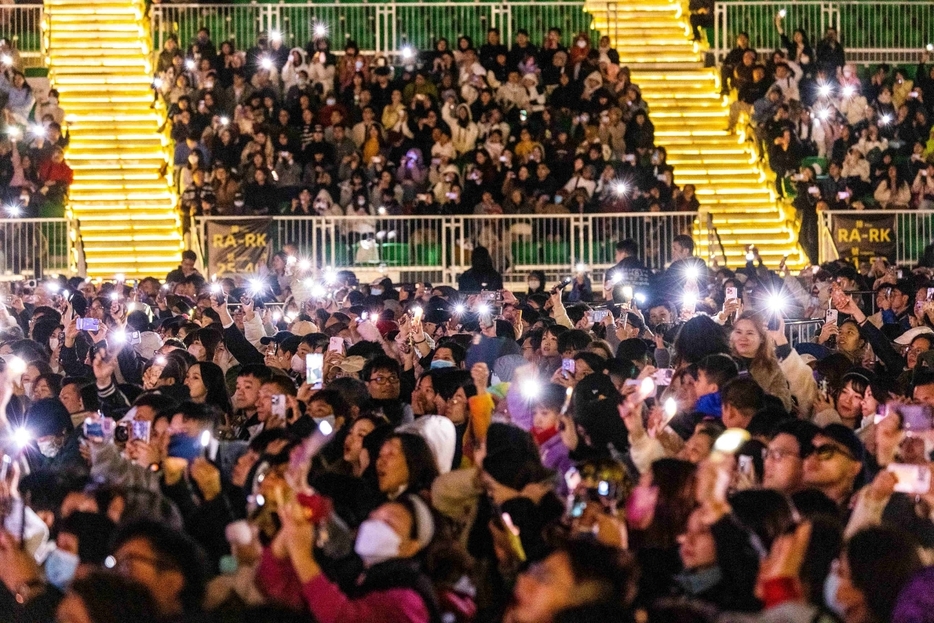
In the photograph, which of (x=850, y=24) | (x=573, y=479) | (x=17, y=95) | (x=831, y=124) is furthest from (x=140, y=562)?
(x=850, y=24)

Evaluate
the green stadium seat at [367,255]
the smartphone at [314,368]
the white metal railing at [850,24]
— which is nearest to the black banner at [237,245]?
the green stadium seat at [367,255]

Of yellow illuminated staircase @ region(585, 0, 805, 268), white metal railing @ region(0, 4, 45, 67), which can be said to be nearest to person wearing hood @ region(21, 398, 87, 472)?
yellow illuminated staircase @ region(585, 0, 805, 268)

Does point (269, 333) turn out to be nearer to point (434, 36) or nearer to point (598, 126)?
point (598, 126)

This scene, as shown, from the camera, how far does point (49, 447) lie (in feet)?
30.3

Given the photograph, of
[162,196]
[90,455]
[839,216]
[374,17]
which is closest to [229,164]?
[162,196]

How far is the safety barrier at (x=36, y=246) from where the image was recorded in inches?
870

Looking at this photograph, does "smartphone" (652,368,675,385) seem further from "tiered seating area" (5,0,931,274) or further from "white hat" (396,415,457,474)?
"tiered seating area" (5,0,931,274)

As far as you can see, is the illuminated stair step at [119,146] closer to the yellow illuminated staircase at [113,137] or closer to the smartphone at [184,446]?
the yellow illuminated staircase at [113,137]

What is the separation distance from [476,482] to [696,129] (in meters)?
19.4

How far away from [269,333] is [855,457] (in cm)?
854

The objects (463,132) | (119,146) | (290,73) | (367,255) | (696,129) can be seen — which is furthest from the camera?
(696,129)

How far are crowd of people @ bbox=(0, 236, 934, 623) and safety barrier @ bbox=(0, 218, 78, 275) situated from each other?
998cm

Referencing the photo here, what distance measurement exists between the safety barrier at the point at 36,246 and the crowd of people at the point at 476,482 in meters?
9.98

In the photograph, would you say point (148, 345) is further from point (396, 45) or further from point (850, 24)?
point (850, 24)
